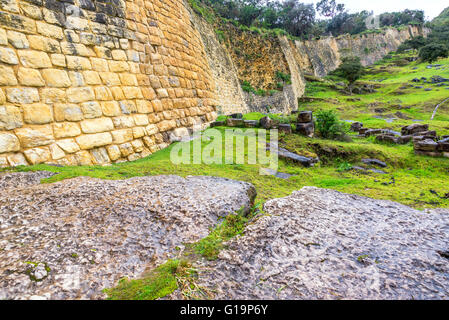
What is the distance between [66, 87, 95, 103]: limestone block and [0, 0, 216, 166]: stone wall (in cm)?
2

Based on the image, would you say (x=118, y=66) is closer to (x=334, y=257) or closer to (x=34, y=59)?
(x=34, y=59)

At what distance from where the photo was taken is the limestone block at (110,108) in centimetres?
480

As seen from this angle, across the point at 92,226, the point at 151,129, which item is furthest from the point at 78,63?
the point at 92,226

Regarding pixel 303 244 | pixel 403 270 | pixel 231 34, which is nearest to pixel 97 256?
pixel 303 244

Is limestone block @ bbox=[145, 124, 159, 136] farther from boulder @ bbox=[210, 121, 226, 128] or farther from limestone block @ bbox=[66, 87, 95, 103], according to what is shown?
boulder @ bbox=[210, 121, 226, 128]

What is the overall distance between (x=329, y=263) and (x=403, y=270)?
525mm

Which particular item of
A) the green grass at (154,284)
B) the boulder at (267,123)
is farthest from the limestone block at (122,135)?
the boulder at (267,123)

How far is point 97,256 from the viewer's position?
170 centimetres

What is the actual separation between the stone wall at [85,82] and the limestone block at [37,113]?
0.01 metres

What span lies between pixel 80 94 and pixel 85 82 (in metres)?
0.31

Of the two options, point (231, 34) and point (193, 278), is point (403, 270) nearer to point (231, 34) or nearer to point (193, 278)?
point (193, 278)

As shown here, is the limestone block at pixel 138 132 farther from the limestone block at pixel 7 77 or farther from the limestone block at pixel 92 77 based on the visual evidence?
the limestone block at pixel 7 77

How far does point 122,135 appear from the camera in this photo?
5070 mm

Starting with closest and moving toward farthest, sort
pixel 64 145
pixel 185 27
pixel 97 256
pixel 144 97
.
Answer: pixel 97 256 < pixel 64 145 < pixel 144 97 < pixel 185 27
